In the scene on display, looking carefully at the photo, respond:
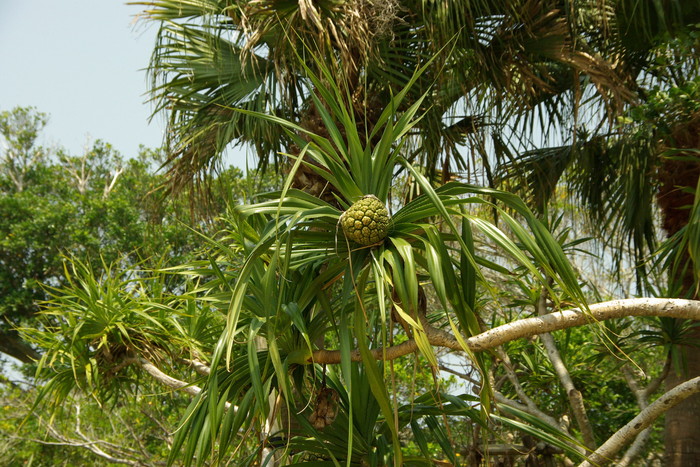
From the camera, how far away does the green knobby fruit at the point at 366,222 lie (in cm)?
267

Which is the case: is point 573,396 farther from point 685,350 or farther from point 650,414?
point 650,414

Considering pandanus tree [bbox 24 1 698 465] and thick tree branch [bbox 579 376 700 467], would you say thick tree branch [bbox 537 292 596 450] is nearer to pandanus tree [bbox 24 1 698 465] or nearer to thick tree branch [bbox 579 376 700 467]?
pandanus tree [bbox 24 1 698 465]

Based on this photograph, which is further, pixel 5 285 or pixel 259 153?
pixel 5 285

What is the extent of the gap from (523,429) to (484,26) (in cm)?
310

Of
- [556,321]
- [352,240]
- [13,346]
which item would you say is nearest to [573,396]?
[556,321]

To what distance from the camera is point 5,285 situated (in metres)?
12.1

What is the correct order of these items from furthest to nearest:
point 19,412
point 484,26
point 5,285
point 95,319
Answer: point 5,285
point 19,412
point 484,26
point 95,319

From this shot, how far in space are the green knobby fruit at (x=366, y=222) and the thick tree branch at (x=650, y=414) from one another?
1.30m

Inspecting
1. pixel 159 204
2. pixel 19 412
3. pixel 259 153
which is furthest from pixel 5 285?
pixel 259 153

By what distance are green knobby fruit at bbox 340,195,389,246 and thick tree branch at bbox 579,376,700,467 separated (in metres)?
1.30

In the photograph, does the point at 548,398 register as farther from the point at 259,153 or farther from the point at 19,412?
the point at 19,412

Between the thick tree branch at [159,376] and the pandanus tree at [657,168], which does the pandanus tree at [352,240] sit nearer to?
the thick tree branch at [159,376]

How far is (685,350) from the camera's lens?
4.82 meters

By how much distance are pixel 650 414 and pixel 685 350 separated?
203cm
